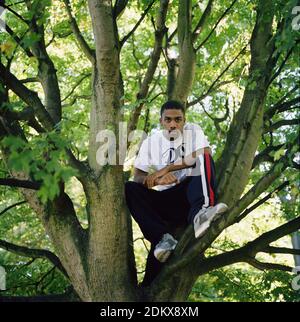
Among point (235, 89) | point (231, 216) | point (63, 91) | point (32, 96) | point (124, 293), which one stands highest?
point (63, 91)

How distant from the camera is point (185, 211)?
19.2 feet

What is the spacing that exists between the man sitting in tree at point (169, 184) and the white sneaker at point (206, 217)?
35 mm

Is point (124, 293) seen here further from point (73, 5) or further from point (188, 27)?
point (73, 5)

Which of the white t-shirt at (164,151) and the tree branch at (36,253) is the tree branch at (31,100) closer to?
the white t-shirt at (164,151)

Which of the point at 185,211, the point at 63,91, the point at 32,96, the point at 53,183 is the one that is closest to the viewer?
the point at 53,183

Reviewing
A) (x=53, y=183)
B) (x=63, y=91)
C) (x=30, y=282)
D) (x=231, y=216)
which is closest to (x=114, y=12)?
(x=231, y=216)

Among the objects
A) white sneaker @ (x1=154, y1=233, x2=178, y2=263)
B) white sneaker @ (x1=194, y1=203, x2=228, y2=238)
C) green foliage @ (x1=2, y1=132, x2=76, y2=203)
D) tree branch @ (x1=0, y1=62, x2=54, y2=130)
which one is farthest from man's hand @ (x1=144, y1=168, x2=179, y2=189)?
green foliage @ (x1=2, y1=132, x2=76, y2=203)

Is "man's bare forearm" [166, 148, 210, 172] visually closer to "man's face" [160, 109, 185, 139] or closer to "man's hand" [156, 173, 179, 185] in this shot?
"man's hand" [156, 173, 179, 185]

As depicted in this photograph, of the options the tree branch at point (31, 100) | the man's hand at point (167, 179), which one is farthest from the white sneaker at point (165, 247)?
the tree branch at point (31, 100)

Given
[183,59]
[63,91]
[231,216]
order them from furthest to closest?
[63,91]
[183,59]
[231,216]

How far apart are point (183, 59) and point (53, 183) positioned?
3.45m

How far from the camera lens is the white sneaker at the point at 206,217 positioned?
5012 mm

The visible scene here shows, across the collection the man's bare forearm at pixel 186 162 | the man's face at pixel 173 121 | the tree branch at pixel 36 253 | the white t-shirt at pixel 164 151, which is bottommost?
the tree branch at pixel 36 253

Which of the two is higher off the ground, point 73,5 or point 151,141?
point 73,5
